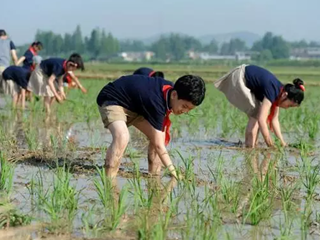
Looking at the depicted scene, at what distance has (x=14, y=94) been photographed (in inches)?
474

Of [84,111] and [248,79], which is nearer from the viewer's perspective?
[248,79]

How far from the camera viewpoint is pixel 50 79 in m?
10.3

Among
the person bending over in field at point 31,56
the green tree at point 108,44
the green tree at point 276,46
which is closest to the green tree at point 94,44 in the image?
the green tree at point 108,44

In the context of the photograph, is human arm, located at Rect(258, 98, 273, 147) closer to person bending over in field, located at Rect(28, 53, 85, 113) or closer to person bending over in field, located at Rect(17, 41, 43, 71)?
person bending over in field, located at Rect(28, 53, 85, 113)

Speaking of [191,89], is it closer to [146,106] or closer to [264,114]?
[146,106]

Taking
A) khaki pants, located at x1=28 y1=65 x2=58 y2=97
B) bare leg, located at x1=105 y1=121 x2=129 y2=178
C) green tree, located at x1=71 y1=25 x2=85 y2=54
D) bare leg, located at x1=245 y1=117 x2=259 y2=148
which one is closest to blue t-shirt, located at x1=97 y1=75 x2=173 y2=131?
bare leg, located at x1=105 y1=121 x2=129 y2=178

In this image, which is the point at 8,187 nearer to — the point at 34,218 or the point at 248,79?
the point at 34,218

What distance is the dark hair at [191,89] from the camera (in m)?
4.89

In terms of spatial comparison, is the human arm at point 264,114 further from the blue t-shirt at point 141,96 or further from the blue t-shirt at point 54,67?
the blue t-shirt at point 54,67

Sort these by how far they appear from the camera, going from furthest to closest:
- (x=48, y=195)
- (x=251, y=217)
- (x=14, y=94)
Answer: (x=14, y=94), (x=48, y=195), (x=251, y=217)

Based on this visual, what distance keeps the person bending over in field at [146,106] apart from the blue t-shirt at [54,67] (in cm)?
458

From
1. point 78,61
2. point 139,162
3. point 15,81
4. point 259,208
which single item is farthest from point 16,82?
point 259,208

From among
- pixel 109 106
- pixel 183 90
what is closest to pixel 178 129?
pixel 109 106

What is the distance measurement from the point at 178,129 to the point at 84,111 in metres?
2.69
